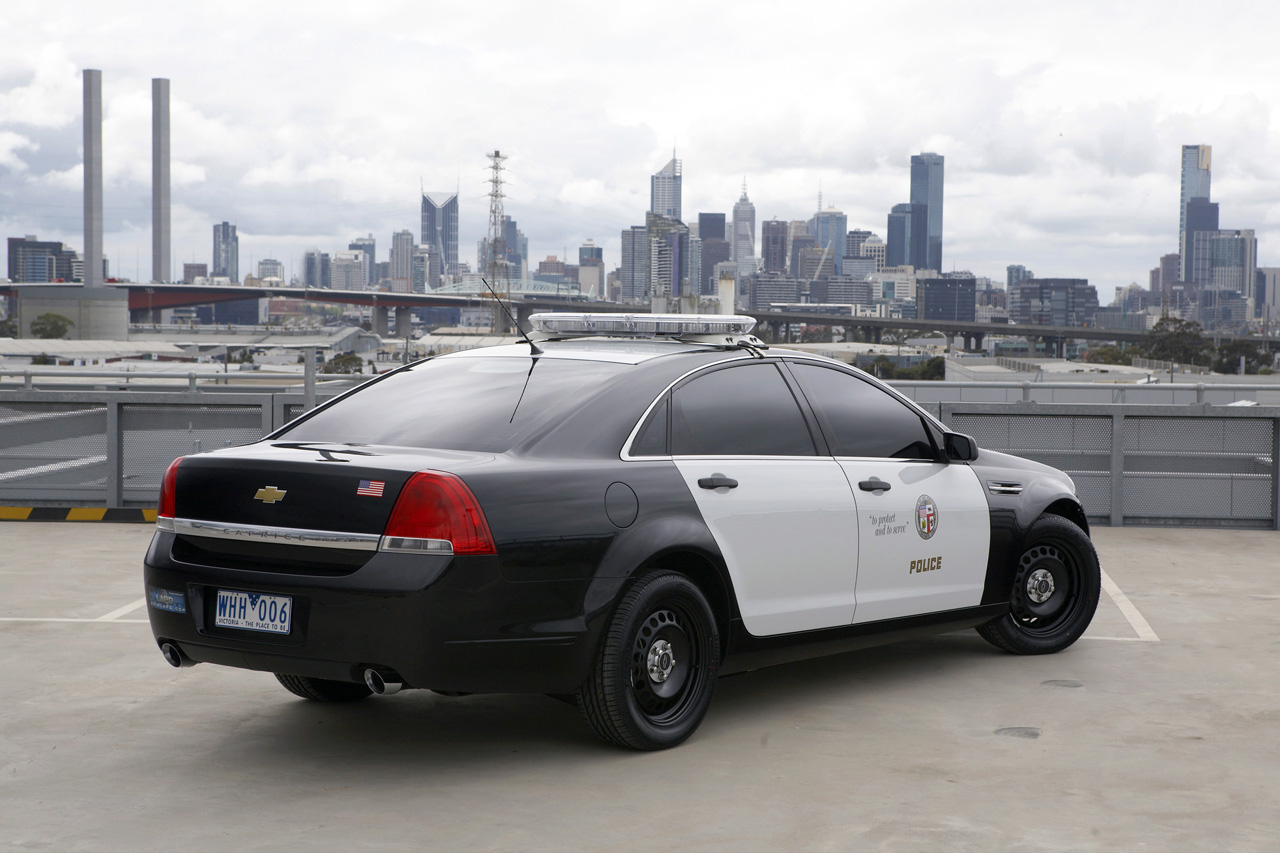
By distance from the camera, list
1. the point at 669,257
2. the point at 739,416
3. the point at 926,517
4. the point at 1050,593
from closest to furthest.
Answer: the point at 739,416 → the point at 926,517 → the point at 1050,593 → the point at 669,257

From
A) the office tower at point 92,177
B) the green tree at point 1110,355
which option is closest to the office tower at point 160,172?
the office tower at point 92,177

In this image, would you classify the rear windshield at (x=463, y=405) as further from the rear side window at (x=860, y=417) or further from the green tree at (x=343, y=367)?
the green tree at (x=343, y=367)

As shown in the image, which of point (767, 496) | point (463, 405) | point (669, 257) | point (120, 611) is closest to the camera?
point (463, 405)

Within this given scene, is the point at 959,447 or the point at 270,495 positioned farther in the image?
the point at 959,447

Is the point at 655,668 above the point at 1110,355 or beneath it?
beneath

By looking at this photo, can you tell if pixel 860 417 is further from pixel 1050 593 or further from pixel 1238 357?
pixel 1238 357

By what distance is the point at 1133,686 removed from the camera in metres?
6.09

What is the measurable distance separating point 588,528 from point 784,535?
3.44ft

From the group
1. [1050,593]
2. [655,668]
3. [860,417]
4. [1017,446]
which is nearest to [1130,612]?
[1050,593]

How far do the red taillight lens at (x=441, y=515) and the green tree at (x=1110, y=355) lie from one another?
3235 inches

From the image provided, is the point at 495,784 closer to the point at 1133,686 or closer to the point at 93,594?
the point at 1133,686

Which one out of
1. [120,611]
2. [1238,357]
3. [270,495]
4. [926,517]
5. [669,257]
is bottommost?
[120,611]

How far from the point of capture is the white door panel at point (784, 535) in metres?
5.15

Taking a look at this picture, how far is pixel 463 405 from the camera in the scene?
5129mm
